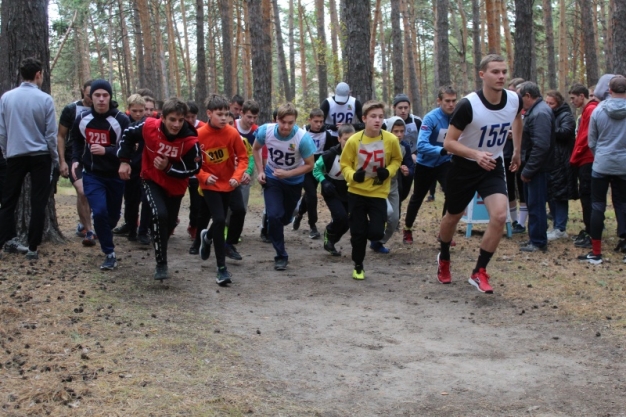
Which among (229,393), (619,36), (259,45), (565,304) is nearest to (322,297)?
(565,304)

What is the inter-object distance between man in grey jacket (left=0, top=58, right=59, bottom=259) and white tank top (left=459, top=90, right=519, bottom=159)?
476cm

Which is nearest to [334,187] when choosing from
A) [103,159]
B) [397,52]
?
[103,159]

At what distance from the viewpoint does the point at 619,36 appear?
40.9 ft

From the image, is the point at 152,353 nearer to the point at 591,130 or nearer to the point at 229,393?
the point at 229,393

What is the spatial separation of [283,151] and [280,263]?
1.49 m

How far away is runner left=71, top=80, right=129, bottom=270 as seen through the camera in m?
8.08

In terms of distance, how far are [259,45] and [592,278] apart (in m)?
11.7

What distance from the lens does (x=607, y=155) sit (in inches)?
340

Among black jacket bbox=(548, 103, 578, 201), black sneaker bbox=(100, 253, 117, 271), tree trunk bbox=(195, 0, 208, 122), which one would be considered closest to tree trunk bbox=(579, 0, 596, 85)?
tree trunk bbox=(195, 0, 208, 122)

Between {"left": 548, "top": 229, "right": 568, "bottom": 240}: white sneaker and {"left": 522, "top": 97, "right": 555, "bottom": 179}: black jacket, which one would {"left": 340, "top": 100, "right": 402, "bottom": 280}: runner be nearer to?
{"left": 522, "top": 97, "right": 555, "bottom": 179}: black jacket

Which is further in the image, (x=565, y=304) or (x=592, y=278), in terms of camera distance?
(x=592, y=278)

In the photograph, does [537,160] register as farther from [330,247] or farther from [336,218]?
[330,247]

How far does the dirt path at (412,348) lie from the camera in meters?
4.55

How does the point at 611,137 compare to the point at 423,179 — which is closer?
the point at 611,137
